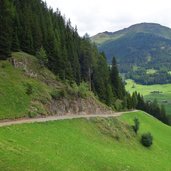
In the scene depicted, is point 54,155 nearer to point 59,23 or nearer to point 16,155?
point 16,155

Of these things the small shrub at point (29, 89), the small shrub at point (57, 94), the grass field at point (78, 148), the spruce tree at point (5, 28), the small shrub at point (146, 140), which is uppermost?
the spruce tree at point (5, 28)

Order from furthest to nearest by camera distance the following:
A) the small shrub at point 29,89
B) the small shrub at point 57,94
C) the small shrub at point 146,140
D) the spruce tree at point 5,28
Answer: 1. the small shrub at point 146,140
2. the spruce tree at point 5,28
3. the small shrub at point 57,94
4. the small shrub at point 29,89

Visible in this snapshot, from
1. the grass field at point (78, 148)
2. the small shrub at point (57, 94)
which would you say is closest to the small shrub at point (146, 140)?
the grass field at point (78, 148)

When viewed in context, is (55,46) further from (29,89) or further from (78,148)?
(78,148)

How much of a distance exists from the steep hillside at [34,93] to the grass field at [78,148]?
7446 millimetres

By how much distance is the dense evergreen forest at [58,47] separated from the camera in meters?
96.8

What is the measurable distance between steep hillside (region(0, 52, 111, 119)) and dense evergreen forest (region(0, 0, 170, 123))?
13.1 feet

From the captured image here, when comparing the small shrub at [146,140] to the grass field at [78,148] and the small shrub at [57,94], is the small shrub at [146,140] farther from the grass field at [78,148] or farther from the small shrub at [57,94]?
the small shrub at [57,94]

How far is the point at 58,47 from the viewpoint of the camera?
366ft

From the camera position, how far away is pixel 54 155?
165 feet

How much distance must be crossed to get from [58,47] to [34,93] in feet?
116

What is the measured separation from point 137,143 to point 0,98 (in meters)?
36.1

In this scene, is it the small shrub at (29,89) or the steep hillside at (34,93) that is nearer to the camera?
the steep hillside at (34,93)

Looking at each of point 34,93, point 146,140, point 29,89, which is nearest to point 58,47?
point 34,93
